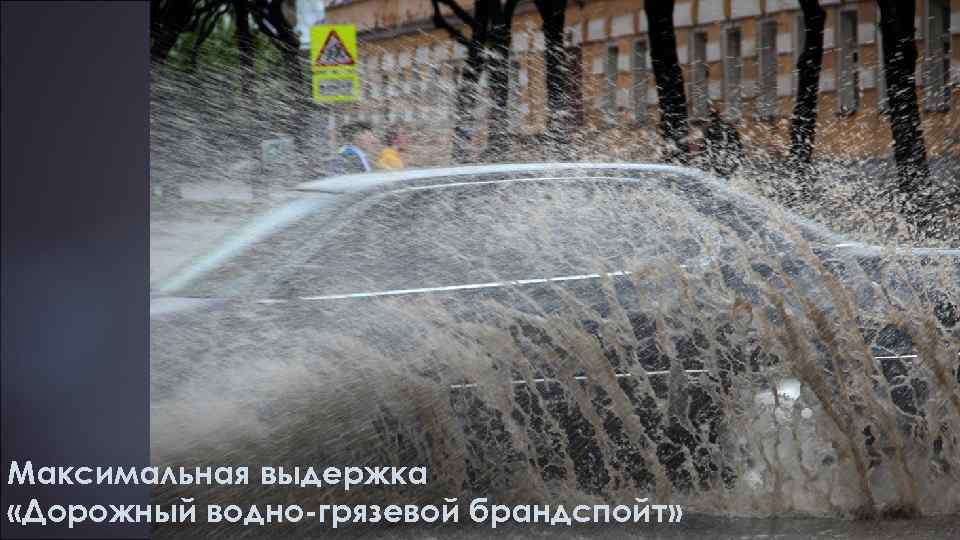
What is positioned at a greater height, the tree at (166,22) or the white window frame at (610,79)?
the tree at (166,22)

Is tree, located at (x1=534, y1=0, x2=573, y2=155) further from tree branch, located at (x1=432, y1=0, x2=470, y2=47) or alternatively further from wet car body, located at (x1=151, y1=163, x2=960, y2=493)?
tree branch, located at (x1=432, y1=0, x2=470, y2=47)

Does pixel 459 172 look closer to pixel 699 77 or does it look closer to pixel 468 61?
pixel 468 61

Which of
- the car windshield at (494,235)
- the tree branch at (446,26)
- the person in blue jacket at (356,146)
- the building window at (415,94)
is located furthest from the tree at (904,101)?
the person in blue jacket at (356,146)

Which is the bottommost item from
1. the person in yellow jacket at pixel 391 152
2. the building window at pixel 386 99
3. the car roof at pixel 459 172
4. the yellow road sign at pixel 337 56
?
the car roof at pixel 459 172

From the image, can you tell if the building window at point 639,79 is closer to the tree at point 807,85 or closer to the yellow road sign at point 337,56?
the tree at point 807,85

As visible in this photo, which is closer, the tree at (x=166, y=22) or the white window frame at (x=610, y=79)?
the tree at (x=166, y=22)

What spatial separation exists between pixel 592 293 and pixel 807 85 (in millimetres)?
659

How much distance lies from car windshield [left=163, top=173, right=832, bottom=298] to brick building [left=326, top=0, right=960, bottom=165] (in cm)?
11

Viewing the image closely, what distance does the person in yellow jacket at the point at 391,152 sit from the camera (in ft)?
11.9

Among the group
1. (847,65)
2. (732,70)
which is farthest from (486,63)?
(847,65)

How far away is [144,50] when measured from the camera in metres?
3.54

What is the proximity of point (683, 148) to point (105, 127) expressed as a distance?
1.26 metres

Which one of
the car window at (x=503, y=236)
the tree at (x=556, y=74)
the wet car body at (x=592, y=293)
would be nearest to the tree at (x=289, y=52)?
the wet car body at (x=592, y=293)

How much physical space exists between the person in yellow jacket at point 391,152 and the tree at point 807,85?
0.87m
